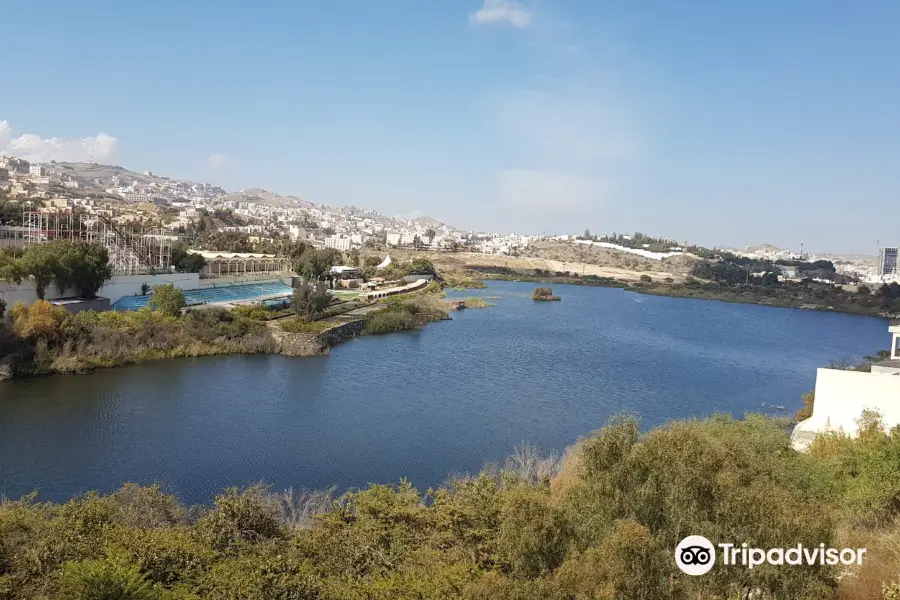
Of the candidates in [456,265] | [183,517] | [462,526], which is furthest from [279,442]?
[456,265]

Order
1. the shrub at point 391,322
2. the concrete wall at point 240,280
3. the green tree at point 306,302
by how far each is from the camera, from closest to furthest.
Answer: the green tree at point 306,302
the shrub at point 391,322
the concrete wall at point 240,280

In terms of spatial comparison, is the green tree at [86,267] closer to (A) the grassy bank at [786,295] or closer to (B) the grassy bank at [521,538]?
(B) the grassy bank at [521,538]

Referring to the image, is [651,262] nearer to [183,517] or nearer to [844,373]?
[844,373]

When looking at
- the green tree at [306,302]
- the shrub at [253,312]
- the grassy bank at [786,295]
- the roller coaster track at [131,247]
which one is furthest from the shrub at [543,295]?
the roller coaster track at [131,247]

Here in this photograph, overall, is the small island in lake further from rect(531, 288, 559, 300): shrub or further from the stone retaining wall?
the stone retaining wall
